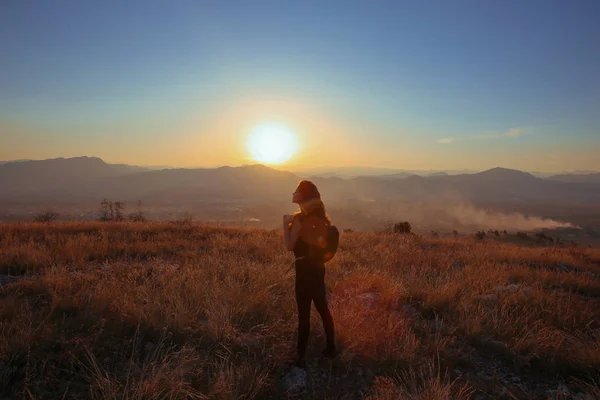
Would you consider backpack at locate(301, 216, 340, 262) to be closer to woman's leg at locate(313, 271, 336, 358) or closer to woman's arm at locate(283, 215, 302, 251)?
woman's arm at locate(283, 215, 302, 251)

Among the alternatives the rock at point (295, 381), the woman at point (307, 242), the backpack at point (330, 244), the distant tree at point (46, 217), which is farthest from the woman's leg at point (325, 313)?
the distant tree at point (46, 217)

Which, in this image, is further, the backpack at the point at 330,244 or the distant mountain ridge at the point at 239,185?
the distant mountain ridge at the point at 239,185

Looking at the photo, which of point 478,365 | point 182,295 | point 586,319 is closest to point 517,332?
point 478,365

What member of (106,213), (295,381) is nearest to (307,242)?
(295,381)

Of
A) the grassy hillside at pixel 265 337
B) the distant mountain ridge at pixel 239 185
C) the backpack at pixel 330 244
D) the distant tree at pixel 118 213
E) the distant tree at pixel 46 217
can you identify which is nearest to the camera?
the grassy hillside at pixel 265 337

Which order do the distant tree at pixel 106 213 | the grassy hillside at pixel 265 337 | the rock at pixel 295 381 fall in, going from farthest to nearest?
the distant tree at pixel 106 213 → the rock at pixel 295 381 → the grassy hillside at pixel 265 337

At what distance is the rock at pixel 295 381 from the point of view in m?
3.19

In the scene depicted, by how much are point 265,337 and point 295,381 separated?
2.42 ft

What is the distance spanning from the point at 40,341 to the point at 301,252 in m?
3.03

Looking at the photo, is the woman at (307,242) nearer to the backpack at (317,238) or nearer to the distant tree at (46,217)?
the backpack at (317,238)

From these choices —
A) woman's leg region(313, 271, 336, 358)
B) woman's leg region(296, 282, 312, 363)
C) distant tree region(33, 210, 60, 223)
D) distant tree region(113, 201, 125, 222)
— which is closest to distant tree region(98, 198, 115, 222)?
distant tree region(113, 201, 125, 222)

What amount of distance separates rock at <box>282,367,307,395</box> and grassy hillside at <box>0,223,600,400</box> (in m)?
0.04

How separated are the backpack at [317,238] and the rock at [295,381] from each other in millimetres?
1335

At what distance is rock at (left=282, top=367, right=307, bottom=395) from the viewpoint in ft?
10.5
